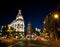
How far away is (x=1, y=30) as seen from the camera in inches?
Result: 2362

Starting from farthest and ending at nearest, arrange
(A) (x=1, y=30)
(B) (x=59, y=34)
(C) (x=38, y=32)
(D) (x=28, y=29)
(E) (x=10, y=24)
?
(D) (x=28, y=29), (C) (x=38, y=32), (E) (x=10, y=24), (A) (x=1, y=30), (B) (x=59, y=34)

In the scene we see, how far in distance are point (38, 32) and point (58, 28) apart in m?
37.1

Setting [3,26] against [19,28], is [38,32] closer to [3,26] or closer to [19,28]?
[19,28]

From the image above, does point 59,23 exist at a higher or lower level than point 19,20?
lower

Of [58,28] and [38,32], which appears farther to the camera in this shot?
[38,32]

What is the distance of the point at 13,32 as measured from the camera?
72.1 m

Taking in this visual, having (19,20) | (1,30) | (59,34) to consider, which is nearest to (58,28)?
(59,34)

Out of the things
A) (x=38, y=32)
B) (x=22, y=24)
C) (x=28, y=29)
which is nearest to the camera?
(x=22, y=24)

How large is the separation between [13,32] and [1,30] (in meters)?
12.4

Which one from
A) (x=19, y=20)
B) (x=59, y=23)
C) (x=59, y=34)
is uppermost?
(x=19, y=20)

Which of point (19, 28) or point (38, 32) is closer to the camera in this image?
point (19, 28)

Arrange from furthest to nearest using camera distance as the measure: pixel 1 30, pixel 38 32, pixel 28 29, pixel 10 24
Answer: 1. pixel 28 29
2. pixel 38 32
3. pixel 10 24
4. pixel 1 30

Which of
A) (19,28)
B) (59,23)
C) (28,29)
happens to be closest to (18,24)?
(19,28)

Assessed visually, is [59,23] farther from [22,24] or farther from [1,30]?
[22,24]
